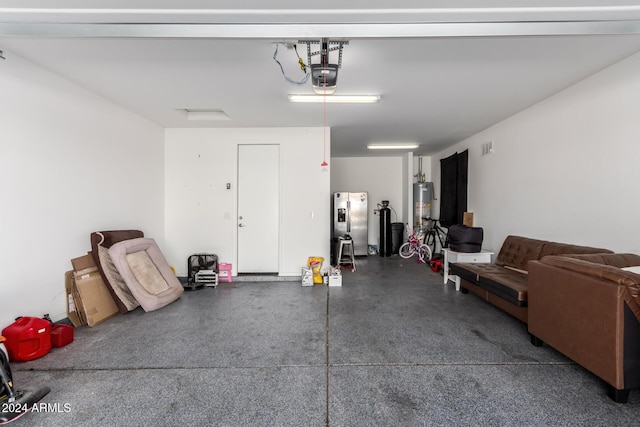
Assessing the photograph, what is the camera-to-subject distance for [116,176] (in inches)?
153

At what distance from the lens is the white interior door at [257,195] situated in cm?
509

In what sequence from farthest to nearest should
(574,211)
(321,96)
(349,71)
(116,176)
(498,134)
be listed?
(498,134)
(116,176)
(321,96)
(574,211)
(349,71)

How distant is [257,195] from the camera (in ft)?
16.7

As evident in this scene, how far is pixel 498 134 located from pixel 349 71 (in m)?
3.26

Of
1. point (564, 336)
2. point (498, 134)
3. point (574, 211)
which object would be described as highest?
point (498, 134)

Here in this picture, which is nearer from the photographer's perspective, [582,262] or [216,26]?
[216,26]

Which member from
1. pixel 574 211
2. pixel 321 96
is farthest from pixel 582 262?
pixel 321 96

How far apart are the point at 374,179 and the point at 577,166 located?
198 inches

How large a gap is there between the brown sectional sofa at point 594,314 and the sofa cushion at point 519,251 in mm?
1091

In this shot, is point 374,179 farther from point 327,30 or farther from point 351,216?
point 327,30

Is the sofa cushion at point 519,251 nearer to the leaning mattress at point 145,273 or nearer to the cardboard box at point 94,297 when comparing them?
the leaning mattress at point 145,273

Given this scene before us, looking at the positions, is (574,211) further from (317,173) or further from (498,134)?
(317,173)

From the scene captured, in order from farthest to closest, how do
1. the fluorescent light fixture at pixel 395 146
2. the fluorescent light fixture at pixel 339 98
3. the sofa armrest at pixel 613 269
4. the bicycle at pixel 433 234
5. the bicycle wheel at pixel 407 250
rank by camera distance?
the bicycle at pixel 433 234 < the bicycle wheel at pixel 407 250 < the fluorescent light fixture at pixel 395 146 < the fluorescent light fixture at pixel 339 98 < the sofa armrest at pixel 613 269

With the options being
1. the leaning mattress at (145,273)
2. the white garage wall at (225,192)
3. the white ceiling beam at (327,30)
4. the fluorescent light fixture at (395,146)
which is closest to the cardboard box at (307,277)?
the white garage wall at (225,192)
